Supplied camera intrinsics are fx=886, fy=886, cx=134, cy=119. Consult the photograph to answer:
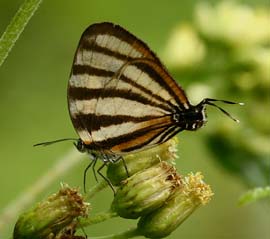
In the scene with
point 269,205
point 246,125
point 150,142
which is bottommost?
point 269,205

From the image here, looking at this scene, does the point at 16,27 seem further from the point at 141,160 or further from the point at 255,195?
the point at 255,195

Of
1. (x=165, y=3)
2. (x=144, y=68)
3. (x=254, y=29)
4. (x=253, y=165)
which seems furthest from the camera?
(x=165, y=3)

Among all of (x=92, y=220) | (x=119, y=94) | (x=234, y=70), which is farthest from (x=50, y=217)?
(x=234, y=70)

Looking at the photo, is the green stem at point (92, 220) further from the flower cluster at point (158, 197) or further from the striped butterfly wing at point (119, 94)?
the striped butterfly wing at point (119, 94)

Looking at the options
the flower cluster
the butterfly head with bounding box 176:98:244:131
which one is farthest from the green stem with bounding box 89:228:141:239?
the butterfly head with bounding box 176:98:244:131

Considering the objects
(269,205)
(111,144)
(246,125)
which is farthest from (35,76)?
(111,144)

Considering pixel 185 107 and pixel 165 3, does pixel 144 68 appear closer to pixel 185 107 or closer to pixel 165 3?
pixel 185 107

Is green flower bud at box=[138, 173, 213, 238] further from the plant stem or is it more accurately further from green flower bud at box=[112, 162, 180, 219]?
the plant stem

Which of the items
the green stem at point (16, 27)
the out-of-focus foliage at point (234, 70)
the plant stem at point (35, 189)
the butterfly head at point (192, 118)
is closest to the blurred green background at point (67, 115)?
the out-of-focus foliage at point (234, 70)
